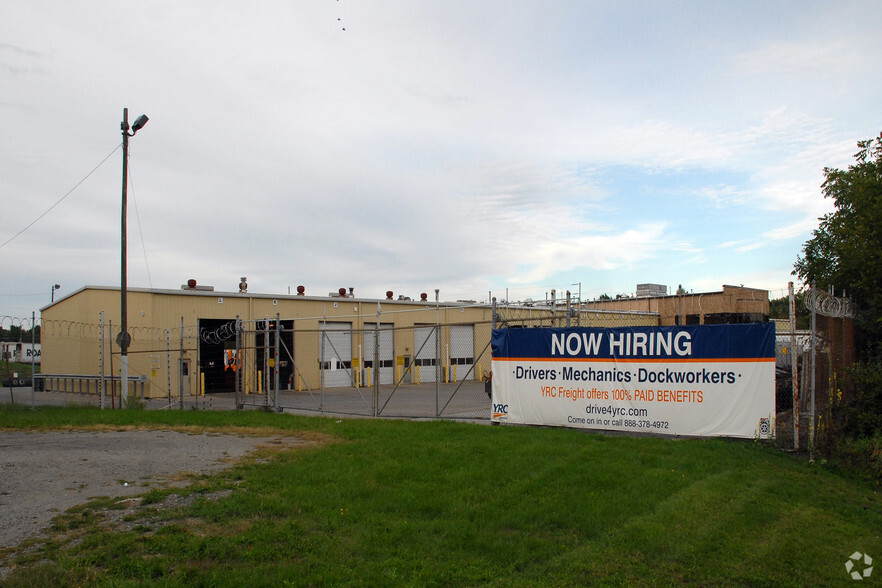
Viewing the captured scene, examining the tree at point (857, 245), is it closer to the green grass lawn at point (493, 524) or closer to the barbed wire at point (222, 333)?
the green grass lawn at point (493, 524)

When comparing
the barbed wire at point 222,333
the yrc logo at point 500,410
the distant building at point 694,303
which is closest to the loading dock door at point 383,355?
the barbed wire at point 222,333

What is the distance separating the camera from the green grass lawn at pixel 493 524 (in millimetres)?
5039

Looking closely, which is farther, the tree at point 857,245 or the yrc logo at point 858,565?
the tree at point 857,245

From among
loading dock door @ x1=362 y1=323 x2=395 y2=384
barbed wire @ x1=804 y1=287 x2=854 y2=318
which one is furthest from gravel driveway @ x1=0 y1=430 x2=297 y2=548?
loading dock door @ x1=362 y1=323 x2=395 y2=384

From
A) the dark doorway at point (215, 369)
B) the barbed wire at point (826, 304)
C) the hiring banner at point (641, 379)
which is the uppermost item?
the barbed wire at point (826, 304)

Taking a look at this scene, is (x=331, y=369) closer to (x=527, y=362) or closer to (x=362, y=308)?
(x=362, y=308)

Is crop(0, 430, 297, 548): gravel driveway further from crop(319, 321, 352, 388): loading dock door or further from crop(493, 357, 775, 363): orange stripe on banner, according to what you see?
crop(319, 321, 352, 388): loading dock door

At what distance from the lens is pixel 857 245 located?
11789 mm

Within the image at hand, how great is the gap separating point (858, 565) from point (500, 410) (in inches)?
305

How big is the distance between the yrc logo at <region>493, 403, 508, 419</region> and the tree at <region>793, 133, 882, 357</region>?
6038mm

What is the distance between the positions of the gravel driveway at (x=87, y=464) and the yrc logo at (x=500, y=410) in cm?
393

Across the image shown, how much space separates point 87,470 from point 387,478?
4.16 meters

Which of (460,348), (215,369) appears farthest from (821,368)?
(215,369)

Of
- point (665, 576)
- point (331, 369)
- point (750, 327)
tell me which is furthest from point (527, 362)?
point (331, 369)
